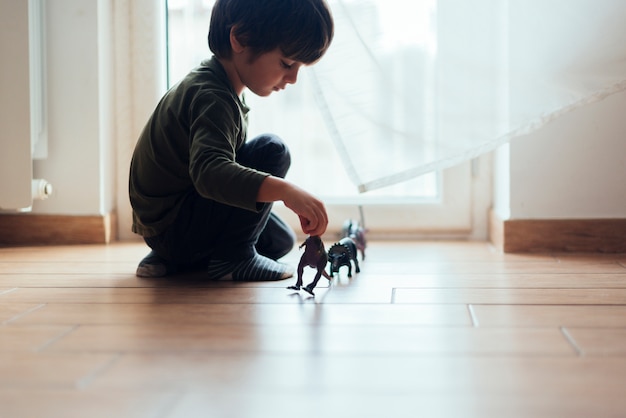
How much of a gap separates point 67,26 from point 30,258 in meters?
0.58

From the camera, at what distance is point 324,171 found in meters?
1.88

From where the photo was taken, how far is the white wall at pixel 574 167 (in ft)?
5.06

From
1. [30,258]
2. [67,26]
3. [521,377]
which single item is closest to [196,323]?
[521,377]

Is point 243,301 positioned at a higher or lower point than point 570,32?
lower

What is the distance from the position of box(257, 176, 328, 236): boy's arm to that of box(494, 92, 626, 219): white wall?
682 millimetres

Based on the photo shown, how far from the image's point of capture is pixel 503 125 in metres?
1.50

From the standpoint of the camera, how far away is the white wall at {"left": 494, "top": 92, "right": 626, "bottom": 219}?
5.06ft

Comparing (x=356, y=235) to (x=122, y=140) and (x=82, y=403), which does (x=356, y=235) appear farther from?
(x=82, y=403)

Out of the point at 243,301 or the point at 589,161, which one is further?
the point at 589,161

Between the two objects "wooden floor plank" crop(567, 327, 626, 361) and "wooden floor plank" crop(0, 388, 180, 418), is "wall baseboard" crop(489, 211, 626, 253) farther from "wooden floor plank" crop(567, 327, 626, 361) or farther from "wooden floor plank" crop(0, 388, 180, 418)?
"wooden floor plank" crop(0, 388, 180, 418)

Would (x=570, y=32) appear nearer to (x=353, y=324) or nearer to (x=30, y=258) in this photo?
(x=353, y=324)

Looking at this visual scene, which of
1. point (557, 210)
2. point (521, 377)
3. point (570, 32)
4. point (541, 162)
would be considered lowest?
point (521, 377)

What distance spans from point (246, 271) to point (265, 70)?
1.12 ft

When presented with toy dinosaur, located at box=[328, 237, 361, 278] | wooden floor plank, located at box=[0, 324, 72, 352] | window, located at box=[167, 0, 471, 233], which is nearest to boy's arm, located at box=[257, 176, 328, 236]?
toy dinosaur, located at box=[328, 237, 361, 278]
